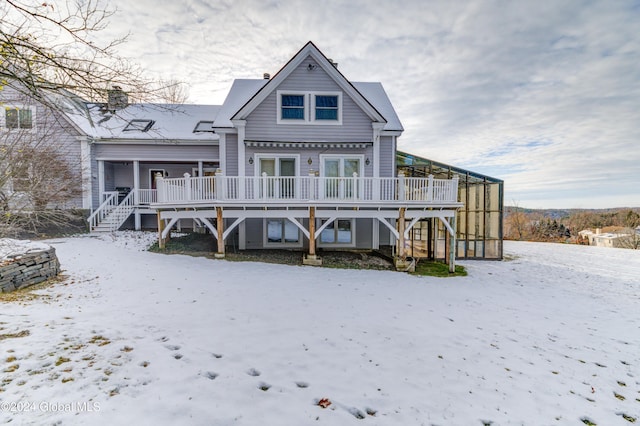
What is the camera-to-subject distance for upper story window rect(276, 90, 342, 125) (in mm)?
11766

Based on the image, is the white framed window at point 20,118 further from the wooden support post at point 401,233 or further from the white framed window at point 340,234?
the white framed window at point 340,234

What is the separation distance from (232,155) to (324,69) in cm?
562

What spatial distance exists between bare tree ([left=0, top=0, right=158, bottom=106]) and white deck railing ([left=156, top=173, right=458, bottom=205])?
6226mm

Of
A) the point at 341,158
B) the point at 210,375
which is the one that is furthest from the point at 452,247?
the point at 210,375

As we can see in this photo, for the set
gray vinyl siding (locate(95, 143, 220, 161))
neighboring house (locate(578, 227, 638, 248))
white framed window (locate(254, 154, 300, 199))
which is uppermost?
gray vinyl siding (locate(95, 143, 220, 161))

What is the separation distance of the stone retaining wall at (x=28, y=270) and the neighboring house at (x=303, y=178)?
3.64m

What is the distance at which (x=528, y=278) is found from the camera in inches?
412

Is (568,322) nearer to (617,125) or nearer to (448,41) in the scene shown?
(448,41)

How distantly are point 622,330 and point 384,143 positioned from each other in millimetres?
9638

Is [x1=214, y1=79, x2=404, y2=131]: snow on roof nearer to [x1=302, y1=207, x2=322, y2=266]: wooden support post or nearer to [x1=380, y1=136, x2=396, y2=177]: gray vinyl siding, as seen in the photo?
[x1=380, y1=136, x2=396, y2=177]: gray vinyl siding

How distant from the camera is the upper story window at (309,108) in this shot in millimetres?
11766

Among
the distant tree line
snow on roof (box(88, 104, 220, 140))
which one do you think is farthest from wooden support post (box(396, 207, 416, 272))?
the distant tree line

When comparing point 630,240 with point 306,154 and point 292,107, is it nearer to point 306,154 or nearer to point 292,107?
point 306,154

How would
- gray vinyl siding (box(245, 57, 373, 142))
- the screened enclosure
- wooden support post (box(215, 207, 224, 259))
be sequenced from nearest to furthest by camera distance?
wooden support post (box(215, 207, 224, 259)), gray vinyl siding (box(245, 57, 373, 142)), the screened enclosure
